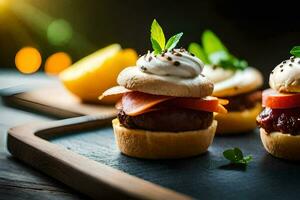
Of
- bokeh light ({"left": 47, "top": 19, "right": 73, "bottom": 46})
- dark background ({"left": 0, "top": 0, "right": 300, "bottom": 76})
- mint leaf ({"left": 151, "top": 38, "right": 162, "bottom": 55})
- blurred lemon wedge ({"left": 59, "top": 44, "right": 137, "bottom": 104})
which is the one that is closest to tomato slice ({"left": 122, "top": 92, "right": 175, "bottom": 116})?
mint leaf ({"left": 151, "top": 38, "right": 162, "bottom": 55})

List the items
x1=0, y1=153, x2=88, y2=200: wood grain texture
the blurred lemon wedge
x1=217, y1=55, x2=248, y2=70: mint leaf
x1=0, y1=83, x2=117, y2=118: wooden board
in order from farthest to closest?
the blurred lemon wedge → x1=0, y1=83, x2=117, y2=118: wooden board → x1=217, y1=55, x2=248, y2=70: mint leaf → x1=0, y1=153, x2=88, y2=200: wood grain texture

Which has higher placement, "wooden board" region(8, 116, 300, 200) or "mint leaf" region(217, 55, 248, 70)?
"mint leaf" region(217, 55, 248, 70)

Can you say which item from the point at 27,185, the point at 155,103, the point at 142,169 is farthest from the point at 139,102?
the point at 27,185

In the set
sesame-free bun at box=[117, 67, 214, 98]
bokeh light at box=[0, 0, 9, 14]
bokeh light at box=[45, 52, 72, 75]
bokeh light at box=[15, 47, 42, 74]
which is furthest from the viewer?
bokeh light at box=[0, 0, 9, 14]

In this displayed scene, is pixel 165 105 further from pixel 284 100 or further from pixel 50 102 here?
pixel 50 102

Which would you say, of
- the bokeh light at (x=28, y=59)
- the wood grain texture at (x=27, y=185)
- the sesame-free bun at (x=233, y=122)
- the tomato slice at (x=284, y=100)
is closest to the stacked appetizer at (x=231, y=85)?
the sesame-free bun at (x=233, y=122)

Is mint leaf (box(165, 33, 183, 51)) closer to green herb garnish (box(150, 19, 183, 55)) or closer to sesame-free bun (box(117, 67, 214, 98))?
green herb garnish (box(150, 19, 183, 55))

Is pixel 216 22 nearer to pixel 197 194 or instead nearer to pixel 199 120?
pixel 199 120
